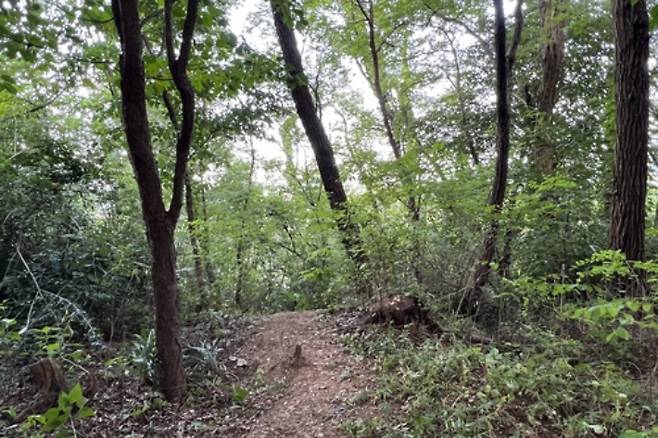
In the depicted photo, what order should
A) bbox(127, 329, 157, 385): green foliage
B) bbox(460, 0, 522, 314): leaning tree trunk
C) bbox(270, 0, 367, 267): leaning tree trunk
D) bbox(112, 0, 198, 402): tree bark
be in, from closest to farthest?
bbox(112, 0, 198, 402): tree bark < bbox(127, 329, 157, 385): green foliage < bbox(460, 0, 522, 314): leaning tree trunk < bbox(270, 0, 367, 267): leaning tree trunk

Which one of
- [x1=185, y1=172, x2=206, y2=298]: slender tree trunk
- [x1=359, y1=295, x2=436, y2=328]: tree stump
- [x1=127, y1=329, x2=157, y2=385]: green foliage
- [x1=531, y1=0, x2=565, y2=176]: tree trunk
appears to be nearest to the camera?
[x1=127, y1=329, x2=157, y2=385]: green foliage

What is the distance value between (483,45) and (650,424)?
769 cm

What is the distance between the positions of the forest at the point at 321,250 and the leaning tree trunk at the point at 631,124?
17mm

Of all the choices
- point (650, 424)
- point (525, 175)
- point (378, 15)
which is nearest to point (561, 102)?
point (525, 175)

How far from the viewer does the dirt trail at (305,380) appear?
3.00m

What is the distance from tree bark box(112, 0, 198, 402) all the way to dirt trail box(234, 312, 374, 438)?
789mm

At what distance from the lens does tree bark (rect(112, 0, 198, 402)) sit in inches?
121

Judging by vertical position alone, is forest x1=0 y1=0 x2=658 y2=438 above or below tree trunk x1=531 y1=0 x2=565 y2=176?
below

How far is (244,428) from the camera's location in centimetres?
318

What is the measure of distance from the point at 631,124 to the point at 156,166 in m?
4.08

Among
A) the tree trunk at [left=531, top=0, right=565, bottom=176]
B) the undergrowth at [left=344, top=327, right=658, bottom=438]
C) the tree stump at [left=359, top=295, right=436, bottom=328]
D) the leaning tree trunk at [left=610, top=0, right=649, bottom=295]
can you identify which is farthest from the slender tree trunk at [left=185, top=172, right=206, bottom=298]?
the tree trunk at [left=531, top=0, right=565, bottom=176]

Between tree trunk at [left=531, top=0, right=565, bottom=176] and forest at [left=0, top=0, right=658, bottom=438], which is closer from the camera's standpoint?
forest at [left=0, top=0, right=658, bottom=438]

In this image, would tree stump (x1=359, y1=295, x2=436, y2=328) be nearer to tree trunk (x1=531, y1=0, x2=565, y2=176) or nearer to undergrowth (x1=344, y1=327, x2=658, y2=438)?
undergrowth (x1=344, y1=327, x2=658, y2=438)

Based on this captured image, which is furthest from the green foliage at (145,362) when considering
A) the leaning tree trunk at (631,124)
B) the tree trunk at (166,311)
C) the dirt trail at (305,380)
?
the leaning tree trunk at (631,124)
